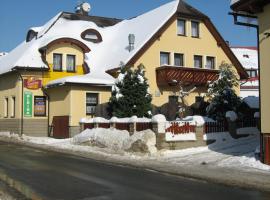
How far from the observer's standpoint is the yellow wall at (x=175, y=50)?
31894 millimetres

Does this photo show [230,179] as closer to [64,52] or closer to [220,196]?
[220,196]

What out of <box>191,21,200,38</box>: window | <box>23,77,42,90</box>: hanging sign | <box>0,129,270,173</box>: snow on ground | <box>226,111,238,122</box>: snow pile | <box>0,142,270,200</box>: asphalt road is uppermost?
<box>191,21,200,38</box>: window

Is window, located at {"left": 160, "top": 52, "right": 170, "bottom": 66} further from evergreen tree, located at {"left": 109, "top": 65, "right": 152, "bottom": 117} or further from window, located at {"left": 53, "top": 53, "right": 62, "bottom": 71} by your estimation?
window, located at {"left": 53, "top": 53, "right": 62, "bottom": 71}

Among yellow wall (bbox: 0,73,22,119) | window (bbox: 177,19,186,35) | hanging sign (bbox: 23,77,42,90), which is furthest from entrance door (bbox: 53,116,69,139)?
window (bbox: 177,19,186,35)

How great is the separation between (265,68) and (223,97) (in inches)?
331

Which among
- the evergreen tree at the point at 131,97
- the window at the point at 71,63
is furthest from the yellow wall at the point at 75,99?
the evergreen tree at the point at 131,97

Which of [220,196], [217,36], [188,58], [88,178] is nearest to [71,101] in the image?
[188,58]

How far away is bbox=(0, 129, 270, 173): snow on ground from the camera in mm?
15898

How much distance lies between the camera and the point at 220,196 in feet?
33.1

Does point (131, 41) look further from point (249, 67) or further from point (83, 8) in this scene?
point (249, 67)

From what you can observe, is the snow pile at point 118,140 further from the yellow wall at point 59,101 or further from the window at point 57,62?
the window at point 57,62

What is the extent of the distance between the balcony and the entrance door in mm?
6866

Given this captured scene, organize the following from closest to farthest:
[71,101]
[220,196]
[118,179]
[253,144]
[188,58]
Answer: [220,196], [118,179], [253,144], [71,101], [188,58]

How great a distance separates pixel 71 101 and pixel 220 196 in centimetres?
2099
